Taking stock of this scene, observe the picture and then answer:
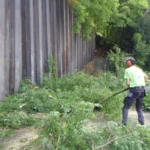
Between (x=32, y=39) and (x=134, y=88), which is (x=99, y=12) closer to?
(x=32, y=39)

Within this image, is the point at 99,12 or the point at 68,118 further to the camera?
the point at 99,12

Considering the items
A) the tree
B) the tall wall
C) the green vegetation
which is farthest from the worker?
the tree

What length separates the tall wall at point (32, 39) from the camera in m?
7.94

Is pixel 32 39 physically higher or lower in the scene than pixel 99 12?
lower

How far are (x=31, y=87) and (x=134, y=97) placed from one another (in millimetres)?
2900

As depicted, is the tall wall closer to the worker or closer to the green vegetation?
the green vegetation

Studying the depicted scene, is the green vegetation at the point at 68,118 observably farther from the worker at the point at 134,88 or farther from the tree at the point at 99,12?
the tree at the point at 99,12

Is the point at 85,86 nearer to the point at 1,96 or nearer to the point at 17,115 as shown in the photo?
the point at 1,96

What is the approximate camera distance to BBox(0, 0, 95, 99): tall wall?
7935 millimetres

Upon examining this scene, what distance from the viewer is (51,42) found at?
36.8 ft

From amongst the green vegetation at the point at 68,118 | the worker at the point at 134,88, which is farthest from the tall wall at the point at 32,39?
the worker at the point at 134,88

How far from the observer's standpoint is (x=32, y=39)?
30.7 feet

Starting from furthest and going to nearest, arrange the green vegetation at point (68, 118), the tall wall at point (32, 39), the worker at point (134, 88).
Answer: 1. the tall wall at point (32, 39)
2. the worker at point (134, 88)
3. the green vegetation at point (68, 118)

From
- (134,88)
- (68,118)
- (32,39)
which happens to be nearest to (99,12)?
(32,39)
